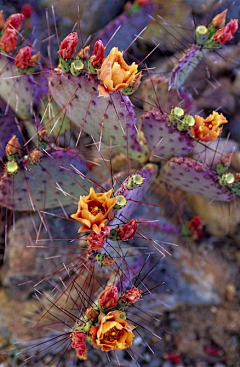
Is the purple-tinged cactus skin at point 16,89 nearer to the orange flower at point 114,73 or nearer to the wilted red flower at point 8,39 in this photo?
the wilted red flower at point 8,39

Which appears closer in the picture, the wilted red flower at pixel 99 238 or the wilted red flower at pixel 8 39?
the wilted red flower at pixel 99 238

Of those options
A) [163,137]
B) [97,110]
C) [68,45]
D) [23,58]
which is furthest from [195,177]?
[23,58]

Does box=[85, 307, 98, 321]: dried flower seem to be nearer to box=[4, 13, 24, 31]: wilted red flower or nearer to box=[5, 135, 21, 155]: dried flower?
box=[5, 135, 21, 155]: dried flower

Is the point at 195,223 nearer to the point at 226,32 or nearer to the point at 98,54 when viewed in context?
the point at 226,32

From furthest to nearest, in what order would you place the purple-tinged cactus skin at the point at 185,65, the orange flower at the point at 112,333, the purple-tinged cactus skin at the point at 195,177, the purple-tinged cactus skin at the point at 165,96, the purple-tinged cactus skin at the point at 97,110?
1. the purple-tinged cactus skin at the point at 165,96
2. the purple-tinged cactus skin at the point at 185,65
3. the purple-tinged cactus skin at the point at 195,177
4. the purple-tinged cactus skin at the point at 97,110
5. the orange flower at the point at 112,333

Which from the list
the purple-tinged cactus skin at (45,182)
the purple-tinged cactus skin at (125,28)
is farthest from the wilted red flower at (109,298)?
the purple-tinged cactus skin at (125,28)
